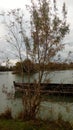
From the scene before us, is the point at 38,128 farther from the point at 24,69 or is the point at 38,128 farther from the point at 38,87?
the point at 24,69

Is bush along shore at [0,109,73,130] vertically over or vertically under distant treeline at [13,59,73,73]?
under

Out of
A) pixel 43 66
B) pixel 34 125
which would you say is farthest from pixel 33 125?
pixel 43 66

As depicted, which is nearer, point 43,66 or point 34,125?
point 34,125

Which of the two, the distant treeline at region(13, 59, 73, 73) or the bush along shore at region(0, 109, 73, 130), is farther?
the distant treeline at region(13, 59, 73, 73)

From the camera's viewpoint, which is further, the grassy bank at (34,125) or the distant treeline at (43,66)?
the distant treeline at (43,66)

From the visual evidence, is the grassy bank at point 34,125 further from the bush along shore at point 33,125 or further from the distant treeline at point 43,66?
the distant treeline at point 43,66

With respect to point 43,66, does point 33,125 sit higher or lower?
lower

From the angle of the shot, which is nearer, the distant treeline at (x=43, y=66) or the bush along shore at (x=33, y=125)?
the bush along shore at (x=33, y=125)

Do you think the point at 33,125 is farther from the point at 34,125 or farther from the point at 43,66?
the point at 43,66

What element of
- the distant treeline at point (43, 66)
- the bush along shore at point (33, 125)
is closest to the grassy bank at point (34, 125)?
the bush along shore at point (33, 125)

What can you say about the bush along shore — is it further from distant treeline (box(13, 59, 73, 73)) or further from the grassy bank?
distant treeline (box(13, 59, 73, 73))

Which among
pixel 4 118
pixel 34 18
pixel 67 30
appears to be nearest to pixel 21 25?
pixel 34 18

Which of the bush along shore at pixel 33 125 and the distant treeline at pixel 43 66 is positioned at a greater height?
the distant treeline at pixel 43 66

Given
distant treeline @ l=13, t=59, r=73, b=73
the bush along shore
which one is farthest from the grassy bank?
distant treeline @ l=13, t=59, r=73, b=73
